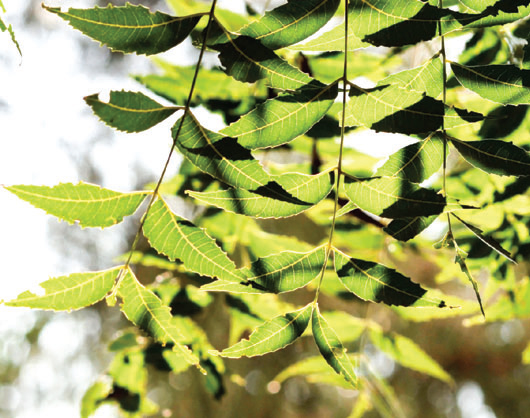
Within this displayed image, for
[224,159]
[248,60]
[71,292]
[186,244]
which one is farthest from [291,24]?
[71,292]

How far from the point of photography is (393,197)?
0.50 m

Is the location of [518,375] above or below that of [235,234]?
below

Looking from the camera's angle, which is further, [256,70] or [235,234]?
[235,234]

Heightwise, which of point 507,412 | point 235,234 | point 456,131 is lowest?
point 507,412

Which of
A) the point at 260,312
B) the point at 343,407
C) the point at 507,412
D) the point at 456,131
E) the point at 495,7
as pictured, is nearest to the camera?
the point at 495,7

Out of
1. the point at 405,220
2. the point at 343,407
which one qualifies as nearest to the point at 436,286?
the point at 343,407

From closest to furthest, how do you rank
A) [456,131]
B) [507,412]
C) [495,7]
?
[495,7] < [456,131] < [507,412]

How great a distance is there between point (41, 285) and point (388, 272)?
0.40 m

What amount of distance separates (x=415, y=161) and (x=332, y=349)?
24 cm

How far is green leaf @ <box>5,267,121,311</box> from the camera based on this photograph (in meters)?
0.55

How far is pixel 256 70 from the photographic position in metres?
0.52

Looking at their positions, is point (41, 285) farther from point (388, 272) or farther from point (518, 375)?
point (518, 375)

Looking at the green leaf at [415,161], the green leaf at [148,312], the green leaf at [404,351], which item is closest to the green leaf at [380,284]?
the green leaf at [415,161]

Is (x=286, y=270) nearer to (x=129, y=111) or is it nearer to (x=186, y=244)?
(x=186, y=244)
